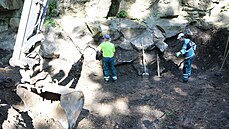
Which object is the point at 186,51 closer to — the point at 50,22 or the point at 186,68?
the point at 186,68

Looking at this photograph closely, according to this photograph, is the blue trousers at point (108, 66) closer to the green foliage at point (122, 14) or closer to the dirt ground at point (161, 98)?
the dirt ground at point (161, 98)

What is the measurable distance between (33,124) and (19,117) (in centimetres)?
38

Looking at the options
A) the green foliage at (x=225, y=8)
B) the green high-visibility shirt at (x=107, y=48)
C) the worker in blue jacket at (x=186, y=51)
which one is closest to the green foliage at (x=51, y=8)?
the green high-visibility shirt at (x=107, y=48)

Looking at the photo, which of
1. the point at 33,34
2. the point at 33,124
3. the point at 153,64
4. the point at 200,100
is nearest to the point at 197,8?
the point at 153,64

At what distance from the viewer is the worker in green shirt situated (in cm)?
850

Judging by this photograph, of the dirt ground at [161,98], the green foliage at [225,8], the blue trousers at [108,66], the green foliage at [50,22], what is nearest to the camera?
the dirt ground at [161,98]

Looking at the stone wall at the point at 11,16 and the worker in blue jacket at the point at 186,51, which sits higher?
the stone wall at the point at 11,16

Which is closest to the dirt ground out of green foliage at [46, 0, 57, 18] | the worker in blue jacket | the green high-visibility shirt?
the worker in blue jacket

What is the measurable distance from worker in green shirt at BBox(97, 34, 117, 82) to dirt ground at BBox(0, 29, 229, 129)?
0.29 meters

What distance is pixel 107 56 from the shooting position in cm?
857

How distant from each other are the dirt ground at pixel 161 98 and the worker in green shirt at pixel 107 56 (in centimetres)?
29

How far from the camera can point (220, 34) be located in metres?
10.0

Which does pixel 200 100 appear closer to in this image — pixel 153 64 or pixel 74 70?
pixel 153 64

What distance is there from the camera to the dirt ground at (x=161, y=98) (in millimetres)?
6617
